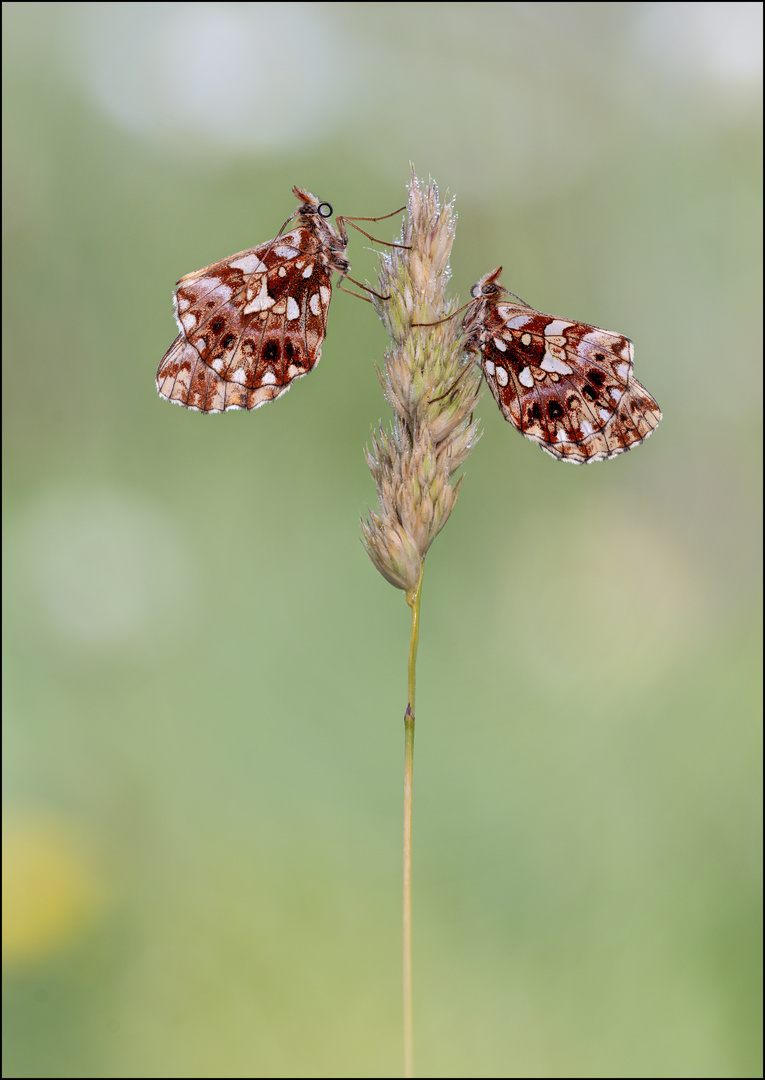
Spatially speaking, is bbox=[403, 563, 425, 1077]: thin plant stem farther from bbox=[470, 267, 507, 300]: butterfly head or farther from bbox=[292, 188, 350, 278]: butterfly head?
bbox=[292, 188, 350, 278]: butterfly head

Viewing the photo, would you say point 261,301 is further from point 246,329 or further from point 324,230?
point 324,230

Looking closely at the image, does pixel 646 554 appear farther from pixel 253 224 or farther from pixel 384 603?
pixel 253 224

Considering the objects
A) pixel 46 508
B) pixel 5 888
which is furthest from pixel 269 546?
pixel 5 888

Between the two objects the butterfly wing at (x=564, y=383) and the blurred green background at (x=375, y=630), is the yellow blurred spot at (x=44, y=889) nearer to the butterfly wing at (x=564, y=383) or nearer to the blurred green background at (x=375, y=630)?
the blurred green background at (x=375, y=630)

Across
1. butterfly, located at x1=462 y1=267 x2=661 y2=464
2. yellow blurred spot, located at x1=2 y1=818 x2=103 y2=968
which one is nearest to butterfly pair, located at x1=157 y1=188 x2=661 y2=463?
butterfly, located at x1=462 y1=267 x2=661 y2=464

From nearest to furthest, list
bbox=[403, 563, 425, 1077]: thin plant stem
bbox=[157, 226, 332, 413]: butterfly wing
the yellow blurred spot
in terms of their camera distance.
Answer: bbox=[403, 563, 425, 1077]: thin plant stem, bbox=[157, 226, 332, 413]: butterfly wing, the yellow blurred spot

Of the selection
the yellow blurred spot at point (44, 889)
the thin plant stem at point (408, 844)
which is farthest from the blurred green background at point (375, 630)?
the thin plant stem at point (408, 844)
